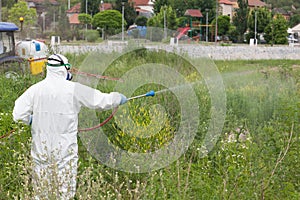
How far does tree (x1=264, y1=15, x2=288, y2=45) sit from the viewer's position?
46094 millimetres

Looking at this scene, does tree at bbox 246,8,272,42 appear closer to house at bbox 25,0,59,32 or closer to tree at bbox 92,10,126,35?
tree at bbox 92,10,126,35

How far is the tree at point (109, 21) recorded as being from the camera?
4572 centimetres

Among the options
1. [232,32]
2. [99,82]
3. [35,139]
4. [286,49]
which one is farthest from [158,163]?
[232,32]

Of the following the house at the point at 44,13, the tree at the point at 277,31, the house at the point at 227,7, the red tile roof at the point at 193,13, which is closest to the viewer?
the tree at the point at 277,31

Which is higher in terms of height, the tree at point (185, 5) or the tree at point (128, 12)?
the tree at point (185, 5)

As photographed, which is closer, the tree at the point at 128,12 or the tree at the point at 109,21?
the tree at the point at 109,21

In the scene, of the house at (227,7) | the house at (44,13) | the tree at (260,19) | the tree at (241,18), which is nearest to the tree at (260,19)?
the tree at (260,19)

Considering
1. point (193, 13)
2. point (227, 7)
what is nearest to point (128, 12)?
point (193, 13)

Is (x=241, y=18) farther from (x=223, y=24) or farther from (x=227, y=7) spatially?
(x=227, y=7)

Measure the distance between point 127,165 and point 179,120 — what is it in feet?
4.23

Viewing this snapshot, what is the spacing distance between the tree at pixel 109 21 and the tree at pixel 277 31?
1213 cm

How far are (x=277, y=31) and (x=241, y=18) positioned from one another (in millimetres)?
3541

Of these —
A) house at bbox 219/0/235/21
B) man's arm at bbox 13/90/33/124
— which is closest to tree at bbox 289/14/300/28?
house at bbox 219/0/235/21

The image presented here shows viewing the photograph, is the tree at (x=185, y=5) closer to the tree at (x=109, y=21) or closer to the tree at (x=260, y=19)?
the tree at (x=260, y=19)
